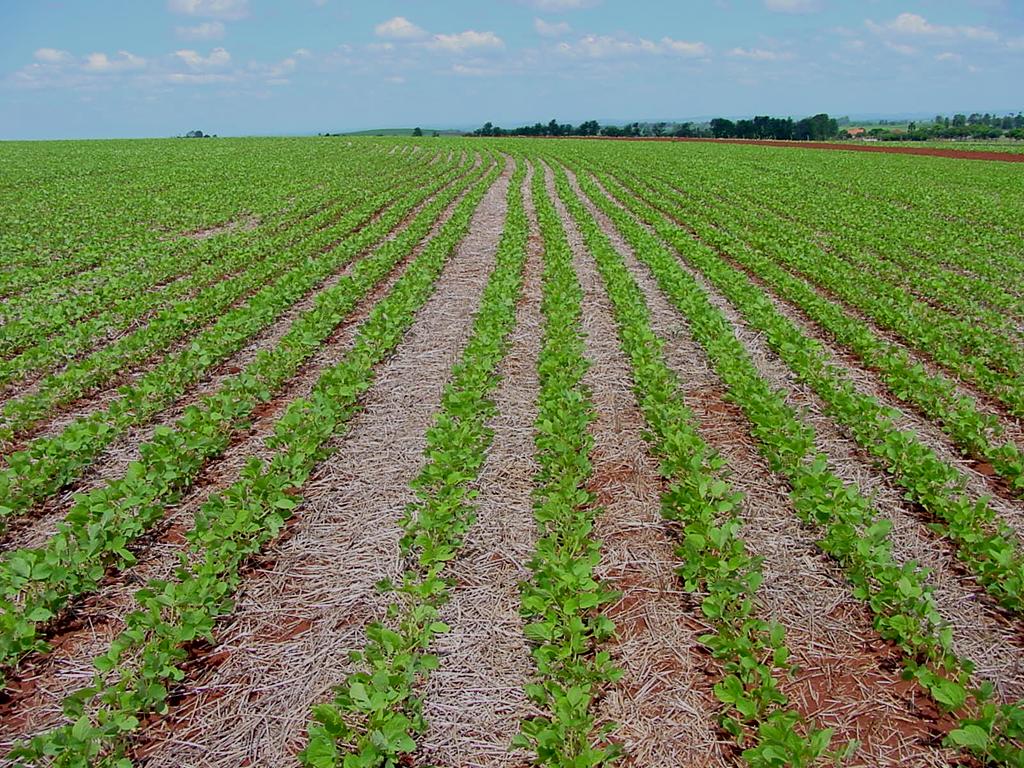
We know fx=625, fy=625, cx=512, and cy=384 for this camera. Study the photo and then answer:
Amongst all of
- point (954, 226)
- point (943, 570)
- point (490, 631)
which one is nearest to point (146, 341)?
point (490, 631)

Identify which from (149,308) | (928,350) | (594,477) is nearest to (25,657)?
(594,477)

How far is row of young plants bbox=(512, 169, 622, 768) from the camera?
2.76 meters

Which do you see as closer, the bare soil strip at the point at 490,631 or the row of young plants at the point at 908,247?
the bare soil strip at the point at 490,631

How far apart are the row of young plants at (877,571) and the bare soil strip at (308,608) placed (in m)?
2.88

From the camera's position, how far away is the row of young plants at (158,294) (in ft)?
23.9

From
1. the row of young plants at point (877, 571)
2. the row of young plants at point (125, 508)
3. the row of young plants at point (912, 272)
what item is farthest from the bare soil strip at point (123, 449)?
the row of young plants at point (912, 272)

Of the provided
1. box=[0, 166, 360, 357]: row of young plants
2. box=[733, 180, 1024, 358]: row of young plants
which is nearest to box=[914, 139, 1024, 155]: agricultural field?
box=[733, 180, 1024, 358]: row of young plants

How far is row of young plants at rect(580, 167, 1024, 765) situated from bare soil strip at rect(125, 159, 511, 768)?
2.88m

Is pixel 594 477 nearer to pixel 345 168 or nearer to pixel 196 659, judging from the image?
pixel 196 659

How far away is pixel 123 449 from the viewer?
554 centimetres

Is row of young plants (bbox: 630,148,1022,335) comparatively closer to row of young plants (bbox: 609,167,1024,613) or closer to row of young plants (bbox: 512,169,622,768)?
row of young plants (bbox: 609,167,1024,613)

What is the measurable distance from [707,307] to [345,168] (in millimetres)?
26965

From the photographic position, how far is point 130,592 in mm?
3898

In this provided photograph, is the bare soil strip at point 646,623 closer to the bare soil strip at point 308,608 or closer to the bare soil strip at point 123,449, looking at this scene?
the bare soil strip at point 308,608
